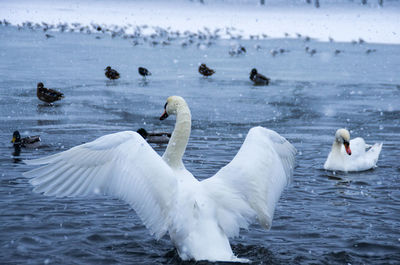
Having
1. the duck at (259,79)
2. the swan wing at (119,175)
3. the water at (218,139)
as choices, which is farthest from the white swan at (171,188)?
the duck at (259,79)

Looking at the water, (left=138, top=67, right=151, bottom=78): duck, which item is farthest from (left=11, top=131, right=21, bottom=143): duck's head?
(left=138, top=67, right=151, bottom=78): duck

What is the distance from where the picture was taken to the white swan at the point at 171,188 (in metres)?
5.08

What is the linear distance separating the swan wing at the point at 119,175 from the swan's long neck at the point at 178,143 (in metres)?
0.58

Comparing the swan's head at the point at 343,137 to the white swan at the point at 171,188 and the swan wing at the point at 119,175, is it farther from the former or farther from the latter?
the swan wing at the point at 119,175

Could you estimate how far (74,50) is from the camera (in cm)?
3203

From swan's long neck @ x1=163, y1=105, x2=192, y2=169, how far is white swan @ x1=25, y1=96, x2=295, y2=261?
28 centimetres

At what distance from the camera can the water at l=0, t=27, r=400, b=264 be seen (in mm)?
5797

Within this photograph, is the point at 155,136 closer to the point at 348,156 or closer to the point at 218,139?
the point at 218,139

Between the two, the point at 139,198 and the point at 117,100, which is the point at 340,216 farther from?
the point at 117,100

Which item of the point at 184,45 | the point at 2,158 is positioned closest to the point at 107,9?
the point at 184,45

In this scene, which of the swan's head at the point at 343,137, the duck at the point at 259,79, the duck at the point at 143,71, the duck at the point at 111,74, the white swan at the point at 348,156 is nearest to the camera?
the white swan at the point at 348,156

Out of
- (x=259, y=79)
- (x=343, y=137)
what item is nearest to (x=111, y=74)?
(x=259, y=79)

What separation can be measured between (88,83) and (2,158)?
33.4 feet

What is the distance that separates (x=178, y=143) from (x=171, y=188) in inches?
30.5
